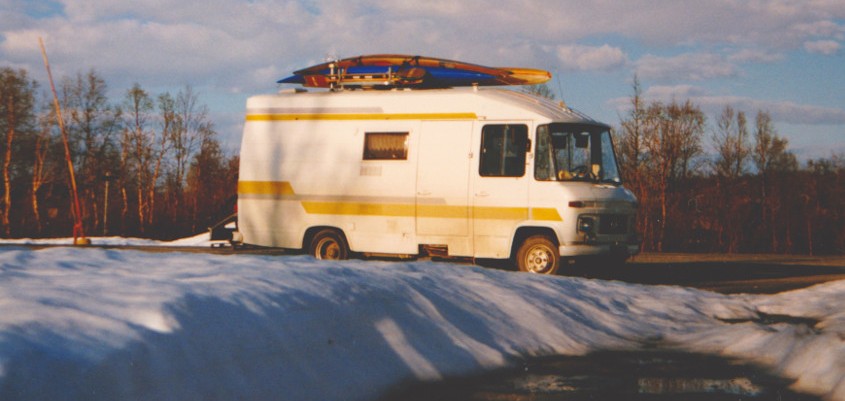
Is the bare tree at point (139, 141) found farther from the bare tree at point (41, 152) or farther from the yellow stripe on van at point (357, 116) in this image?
the yellow stripe on van at point (357, 116)

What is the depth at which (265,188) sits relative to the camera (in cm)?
1445

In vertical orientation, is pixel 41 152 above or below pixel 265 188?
above

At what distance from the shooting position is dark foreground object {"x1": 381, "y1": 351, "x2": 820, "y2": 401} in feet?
17.6

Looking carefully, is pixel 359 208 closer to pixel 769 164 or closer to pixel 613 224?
pixel 613 224

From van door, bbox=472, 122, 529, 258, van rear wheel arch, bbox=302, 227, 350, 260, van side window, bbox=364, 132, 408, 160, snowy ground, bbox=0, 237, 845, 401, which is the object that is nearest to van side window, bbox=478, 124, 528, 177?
van door, bbox=472, 122, 529, 258

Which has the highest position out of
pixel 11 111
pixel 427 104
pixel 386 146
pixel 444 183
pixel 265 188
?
pixel 11 111

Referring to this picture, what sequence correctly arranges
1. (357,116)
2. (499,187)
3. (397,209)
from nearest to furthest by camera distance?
(499,187) → (397,209) → (357,116)

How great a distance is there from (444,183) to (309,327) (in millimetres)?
7821

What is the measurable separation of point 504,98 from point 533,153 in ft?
3.40

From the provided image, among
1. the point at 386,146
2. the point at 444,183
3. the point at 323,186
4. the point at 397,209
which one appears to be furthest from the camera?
the point at 323,186

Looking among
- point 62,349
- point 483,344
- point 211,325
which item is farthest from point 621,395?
point 62,349

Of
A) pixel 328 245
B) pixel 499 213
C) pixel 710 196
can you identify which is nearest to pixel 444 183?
pixel 499 213

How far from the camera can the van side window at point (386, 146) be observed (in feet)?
44.6

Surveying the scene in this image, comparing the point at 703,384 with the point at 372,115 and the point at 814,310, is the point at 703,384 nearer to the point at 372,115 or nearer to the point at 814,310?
the point at 814,310
